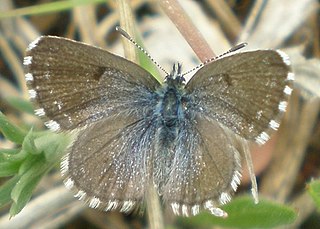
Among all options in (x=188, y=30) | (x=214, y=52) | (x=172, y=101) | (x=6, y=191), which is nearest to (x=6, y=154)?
(x=6, y=191)

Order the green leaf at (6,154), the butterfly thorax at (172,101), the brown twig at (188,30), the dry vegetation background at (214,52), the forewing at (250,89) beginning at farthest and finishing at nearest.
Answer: the dry vegetation background at (214,52) < the brown twig at (188,30) < the butterfly thorax at (172,101) < the green leaf at (6,154) < the forewing at (250,89)

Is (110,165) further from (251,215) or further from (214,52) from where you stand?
(214,52)

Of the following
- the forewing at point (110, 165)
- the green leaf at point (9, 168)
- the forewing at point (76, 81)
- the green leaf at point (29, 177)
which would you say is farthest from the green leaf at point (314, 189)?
the green leaf at point (9, 168)

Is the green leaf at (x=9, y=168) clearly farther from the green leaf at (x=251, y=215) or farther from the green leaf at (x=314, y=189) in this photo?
the green leaf at (x=314, y=189)

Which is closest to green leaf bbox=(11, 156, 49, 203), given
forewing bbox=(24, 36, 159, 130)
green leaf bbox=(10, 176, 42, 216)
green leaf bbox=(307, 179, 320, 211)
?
green leaf bbox=(10, 176, 42, 216)

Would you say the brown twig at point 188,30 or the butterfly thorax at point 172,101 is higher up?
the brown twig at point 188,30

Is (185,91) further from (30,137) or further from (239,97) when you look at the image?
(30,137)

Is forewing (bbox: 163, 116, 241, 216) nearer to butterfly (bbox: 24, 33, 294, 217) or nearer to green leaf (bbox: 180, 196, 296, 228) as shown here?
butterfly (bbox: 24, 33, 294, 217)
